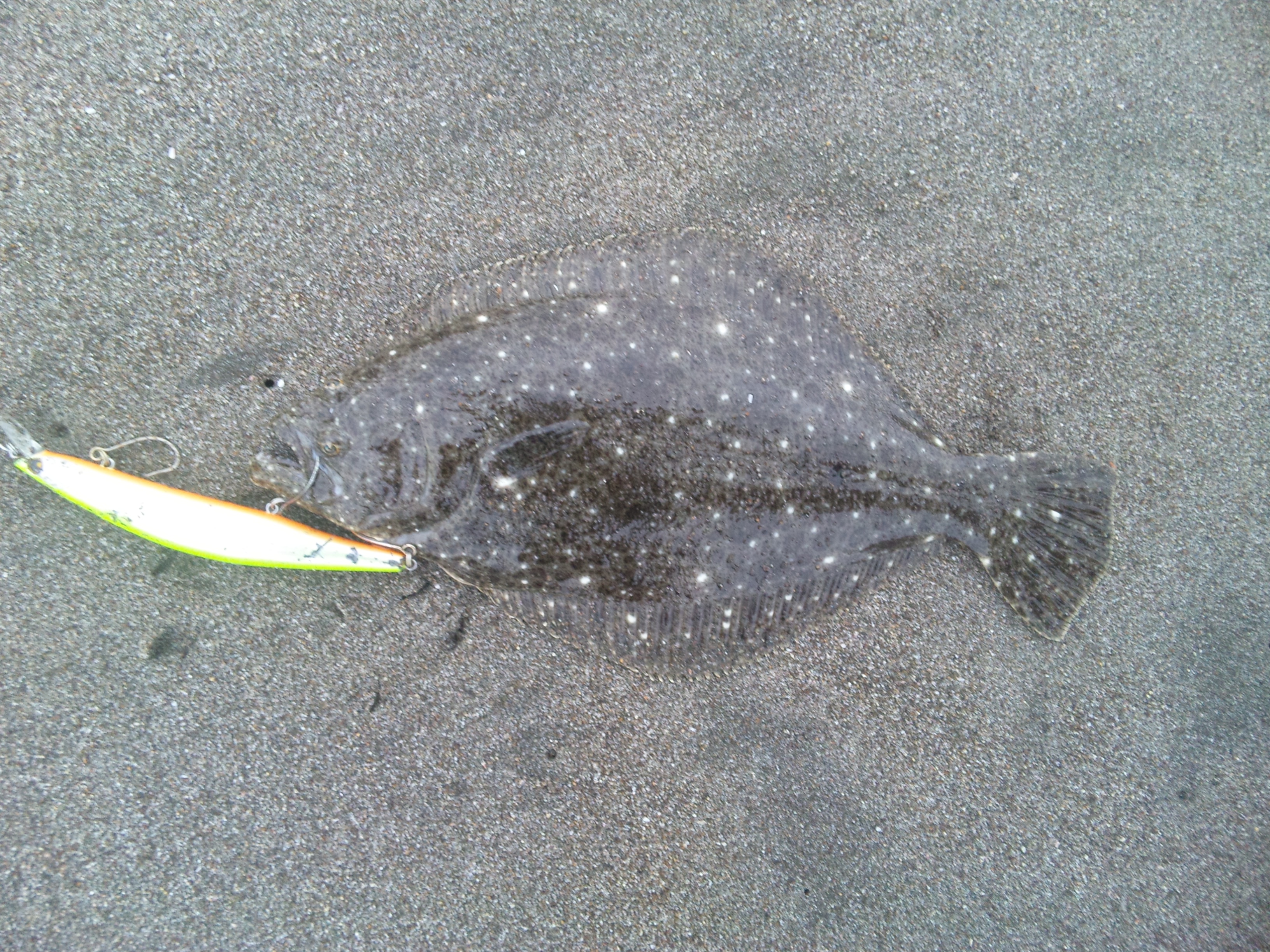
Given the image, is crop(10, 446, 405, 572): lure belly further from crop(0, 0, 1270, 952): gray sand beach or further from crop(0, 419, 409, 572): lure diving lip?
crop(0, 0, 1270, 952): gray sand beach

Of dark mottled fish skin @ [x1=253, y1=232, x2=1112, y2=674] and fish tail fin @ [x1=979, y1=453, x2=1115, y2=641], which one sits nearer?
dark mottled fish skin @ [x1=253, y1=232, x2=1112, y2=674]

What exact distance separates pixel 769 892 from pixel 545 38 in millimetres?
2769

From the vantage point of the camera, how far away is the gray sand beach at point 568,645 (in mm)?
1674

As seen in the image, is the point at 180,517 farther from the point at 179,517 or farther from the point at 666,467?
the point at 666,467

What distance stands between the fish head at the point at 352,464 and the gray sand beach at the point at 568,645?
0.22m

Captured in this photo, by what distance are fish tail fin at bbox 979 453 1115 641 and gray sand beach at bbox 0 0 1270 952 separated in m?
0.07

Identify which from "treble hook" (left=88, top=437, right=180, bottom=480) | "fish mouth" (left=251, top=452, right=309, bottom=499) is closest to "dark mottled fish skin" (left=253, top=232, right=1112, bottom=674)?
"fish mouth" (left=251, top=452, right=309, bottom=499)

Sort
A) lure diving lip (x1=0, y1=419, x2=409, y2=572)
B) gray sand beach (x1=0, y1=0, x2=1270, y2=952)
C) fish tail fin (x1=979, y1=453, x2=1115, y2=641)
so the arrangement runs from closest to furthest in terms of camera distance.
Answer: lure diving lip (x1=0, y1=419, x2=409, y2=572), gray sand beach (x1=0, y1=0, x2=1270, y2=952), fish tail fin (x1=979, y1=453, x2=1115, y2=641)

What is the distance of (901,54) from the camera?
1.90 metres

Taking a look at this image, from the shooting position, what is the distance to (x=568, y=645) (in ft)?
5.84

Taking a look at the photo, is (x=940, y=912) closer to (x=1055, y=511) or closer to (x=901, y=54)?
(x=1055, y=511)

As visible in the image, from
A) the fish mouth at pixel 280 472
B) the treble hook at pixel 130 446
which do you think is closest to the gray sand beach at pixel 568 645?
the treble hook at pixel 130 446

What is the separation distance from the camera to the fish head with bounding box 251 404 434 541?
1576 mm

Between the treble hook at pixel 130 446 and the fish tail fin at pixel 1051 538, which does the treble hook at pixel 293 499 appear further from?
the fish tail fin at pixel 1051 538
